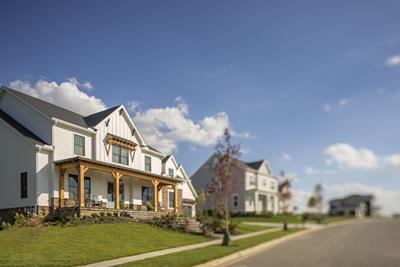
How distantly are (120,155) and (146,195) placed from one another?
4.90 metres

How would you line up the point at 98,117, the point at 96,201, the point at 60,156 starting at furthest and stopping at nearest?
the point at 98,117
the point at 96,201
the point at 60,156

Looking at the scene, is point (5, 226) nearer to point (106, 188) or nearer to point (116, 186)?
point (116, 186)

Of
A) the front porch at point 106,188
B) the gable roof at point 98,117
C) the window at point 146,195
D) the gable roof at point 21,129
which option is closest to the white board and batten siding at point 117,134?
the gable roof at point 98,117

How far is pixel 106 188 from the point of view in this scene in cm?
2927

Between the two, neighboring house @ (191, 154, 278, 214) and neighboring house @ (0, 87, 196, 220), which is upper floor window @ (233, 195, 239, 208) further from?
neighboring house @ (0, 87, 196, 220)

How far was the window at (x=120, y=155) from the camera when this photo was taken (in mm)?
29641

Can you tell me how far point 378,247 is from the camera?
2597 centimetres

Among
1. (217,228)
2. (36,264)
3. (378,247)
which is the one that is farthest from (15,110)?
(378,247)

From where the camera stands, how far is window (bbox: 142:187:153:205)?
110ft

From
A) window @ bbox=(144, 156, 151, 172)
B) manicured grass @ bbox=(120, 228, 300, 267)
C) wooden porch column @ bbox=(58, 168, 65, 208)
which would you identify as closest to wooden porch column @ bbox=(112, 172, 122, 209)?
wooden porch column @ bbox=(58, 168, 65, 208)

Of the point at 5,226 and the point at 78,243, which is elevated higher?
the point at 5,226

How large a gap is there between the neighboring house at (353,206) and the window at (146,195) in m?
112

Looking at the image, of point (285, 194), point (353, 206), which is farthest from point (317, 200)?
point (353, 206)

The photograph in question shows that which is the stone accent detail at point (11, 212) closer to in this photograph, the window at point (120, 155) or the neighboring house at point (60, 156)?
the neighboring house at point (60, 156)
